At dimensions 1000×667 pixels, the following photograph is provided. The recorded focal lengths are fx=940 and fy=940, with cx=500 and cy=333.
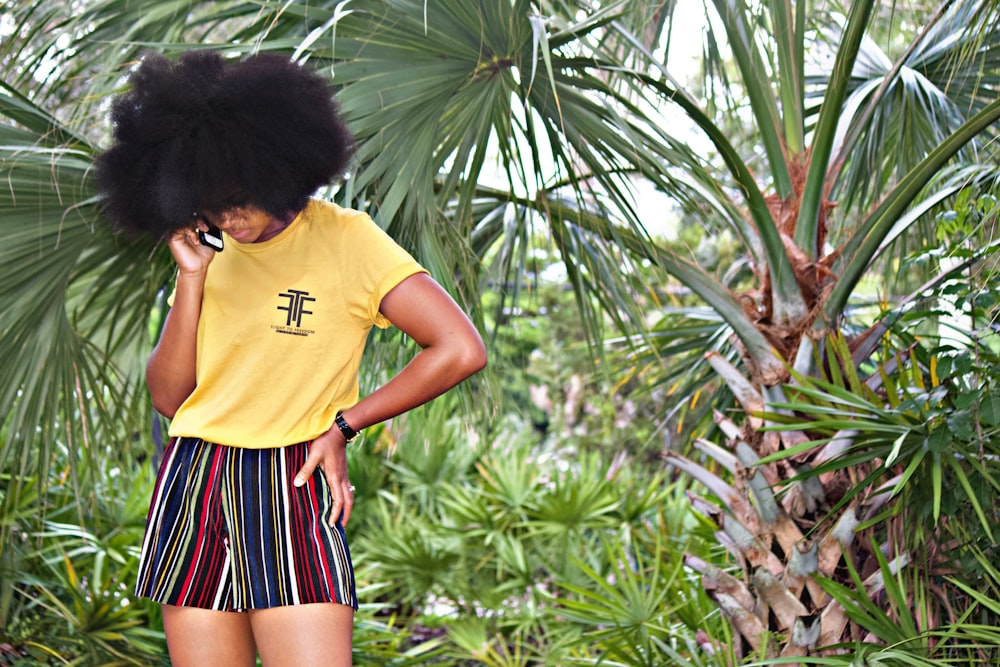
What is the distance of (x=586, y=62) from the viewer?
2346mm

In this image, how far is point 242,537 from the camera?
5.23ft

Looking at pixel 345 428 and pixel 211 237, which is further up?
pixel 211 237

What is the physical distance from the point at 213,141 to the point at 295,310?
0.30 metres

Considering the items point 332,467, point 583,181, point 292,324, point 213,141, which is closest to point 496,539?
point 583,181

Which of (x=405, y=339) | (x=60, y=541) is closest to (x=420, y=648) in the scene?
(x=60, y=541)

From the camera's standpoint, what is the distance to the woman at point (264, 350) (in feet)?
5.09

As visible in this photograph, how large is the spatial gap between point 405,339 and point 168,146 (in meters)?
1.09

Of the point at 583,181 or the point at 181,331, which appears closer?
the point at 181,331

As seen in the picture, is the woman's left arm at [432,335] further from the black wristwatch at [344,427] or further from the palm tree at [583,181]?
the palm tree at [583,181]

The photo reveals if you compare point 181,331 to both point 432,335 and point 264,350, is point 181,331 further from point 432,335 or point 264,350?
point 432,335

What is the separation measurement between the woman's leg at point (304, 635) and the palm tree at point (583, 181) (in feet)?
3.11

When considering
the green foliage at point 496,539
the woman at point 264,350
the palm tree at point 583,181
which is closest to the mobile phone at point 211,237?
the woman at point 264,350

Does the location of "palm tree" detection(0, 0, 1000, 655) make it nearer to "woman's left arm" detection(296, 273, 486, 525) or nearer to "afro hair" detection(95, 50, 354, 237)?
"afro hair" detection(95, 50, 354, 237)

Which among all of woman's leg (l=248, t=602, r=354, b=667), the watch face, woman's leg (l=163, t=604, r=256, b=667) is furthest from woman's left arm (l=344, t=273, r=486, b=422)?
woman's leg (l=163, t=604, r=256, b=667)
